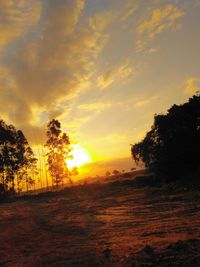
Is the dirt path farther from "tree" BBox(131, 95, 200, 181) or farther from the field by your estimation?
"tree" BBox(131, 95, 200, 181)

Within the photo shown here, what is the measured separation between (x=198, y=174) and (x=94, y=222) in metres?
19.8

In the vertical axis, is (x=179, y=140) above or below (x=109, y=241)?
above

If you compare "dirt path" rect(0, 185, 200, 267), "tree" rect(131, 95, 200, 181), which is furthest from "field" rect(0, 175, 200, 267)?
"tree" rect(131, 95, 200, 181)

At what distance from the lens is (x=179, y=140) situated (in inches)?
1586

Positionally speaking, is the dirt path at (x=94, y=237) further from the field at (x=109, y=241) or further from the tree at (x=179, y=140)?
the tree at (x=179, y=140)

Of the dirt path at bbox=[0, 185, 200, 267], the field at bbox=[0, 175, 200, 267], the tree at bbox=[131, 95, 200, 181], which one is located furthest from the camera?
the tree at bbox=[131, 95, 200, 181]


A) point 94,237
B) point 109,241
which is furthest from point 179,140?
point 109,241

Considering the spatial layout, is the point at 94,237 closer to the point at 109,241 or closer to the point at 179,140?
the point at 109,241

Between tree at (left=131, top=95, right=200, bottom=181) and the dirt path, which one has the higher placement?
tree at (left=131, top=95, right=200, bottom=181)

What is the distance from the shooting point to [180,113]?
140 ft

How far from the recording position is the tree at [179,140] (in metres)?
39.4

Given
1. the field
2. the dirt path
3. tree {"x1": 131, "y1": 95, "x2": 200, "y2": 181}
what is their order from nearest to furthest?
1. the field
2. the dirt path
3. tree {"x1": 131, "y1": 95, "x2": 200, "y2": 181}

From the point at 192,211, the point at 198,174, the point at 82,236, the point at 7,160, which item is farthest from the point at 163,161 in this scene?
the point at 7,160

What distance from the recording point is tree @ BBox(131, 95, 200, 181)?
39.4 metres
